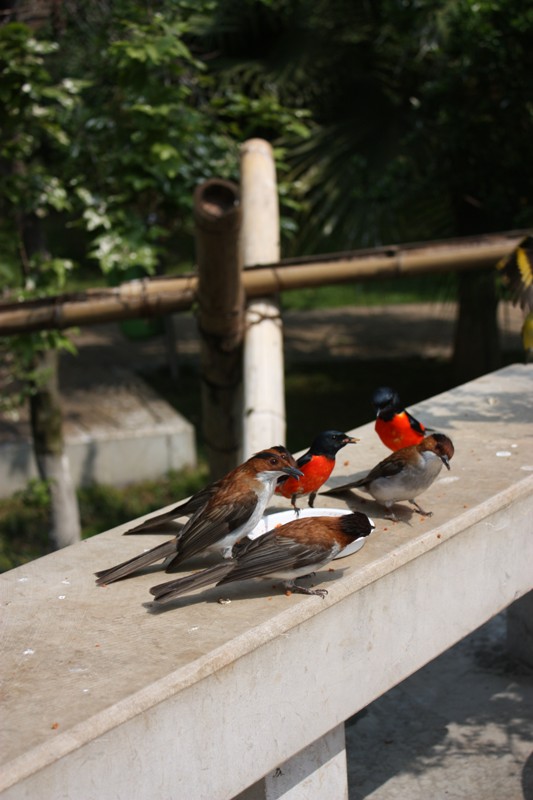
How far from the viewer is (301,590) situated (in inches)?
101

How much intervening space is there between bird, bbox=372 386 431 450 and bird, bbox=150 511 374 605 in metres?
0.63

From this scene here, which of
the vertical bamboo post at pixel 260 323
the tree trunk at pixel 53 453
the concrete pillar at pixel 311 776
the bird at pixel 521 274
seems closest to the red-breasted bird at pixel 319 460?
the concrete pillar at pixel 311 776

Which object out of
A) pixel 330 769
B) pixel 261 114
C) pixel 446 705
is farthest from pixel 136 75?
pixel 330 769

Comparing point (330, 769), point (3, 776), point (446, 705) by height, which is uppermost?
point (3, 776)

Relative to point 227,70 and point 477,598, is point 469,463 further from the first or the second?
point 227,70

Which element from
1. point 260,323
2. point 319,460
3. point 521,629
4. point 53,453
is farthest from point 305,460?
point 53,453

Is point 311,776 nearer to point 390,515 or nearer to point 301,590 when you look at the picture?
point 301,590

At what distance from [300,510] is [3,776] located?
1317 millimetres

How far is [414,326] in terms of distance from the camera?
12641 millimetres

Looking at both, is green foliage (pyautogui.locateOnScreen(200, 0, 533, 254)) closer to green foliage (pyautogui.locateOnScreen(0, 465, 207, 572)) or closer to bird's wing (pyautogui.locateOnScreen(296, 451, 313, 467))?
green foliage (pyautogui.locateOnScreen(0, 465, 207, 572))

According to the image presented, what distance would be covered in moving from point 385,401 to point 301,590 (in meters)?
0.82

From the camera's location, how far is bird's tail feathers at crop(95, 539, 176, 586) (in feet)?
9.05

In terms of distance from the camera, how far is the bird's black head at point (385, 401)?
3182 mm

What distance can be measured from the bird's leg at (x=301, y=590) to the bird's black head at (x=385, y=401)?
0.76 m
